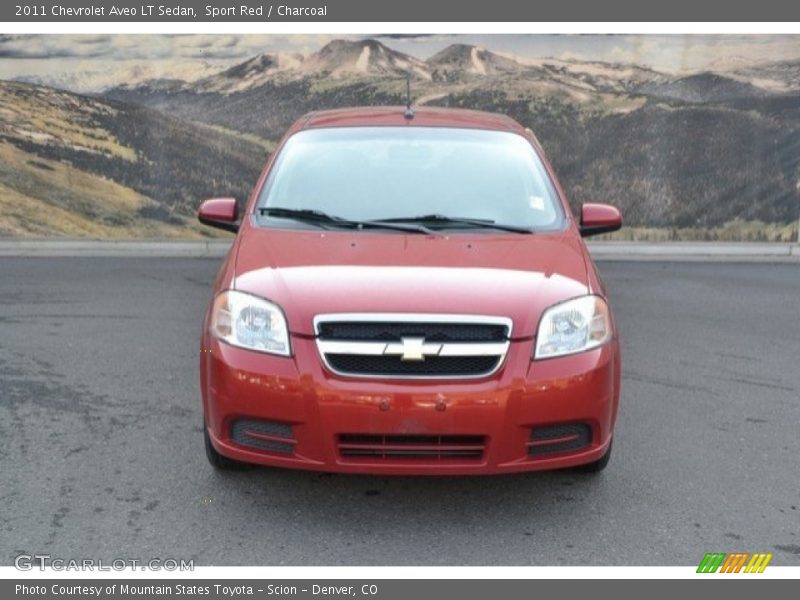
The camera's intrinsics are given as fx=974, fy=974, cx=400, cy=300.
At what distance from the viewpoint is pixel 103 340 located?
23.4 ft

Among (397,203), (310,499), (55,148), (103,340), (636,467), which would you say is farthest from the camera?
(55,148)

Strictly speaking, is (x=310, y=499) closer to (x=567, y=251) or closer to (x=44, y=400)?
(x=567, y=251)

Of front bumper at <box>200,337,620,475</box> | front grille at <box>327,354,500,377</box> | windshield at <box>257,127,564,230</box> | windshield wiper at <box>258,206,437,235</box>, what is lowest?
front bumper at <box>200,337,620,475</box>

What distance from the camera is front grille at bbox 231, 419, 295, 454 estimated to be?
387 centimetres

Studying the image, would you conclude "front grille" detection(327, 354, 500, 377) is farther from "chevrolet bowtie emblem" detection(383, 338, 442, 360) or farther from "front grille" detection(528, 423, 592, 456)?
"front grille" detection(528, 423, 592, 456)

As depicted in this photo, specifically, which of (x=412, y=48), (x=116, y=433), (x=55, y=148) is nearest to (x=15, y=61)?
(x=55, y=148)

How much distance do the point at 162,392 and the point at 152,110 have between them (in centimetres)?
682

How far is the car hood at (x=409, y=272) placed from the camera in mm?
3906

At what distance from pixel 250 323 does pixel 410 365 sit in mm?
→ 693

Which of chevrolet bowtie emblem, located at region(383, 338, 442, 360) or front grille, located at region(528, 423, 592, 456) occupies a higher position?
chevrolet bowtie emblem, located at region(383, 338, 442, 360)

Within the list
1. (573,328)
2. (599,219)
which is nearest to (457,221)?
(599,219)

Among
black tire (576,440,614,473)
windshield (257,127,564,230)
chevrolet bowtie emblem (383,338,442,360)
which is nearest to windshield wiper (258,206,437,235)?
windshield (257,127,564,230)

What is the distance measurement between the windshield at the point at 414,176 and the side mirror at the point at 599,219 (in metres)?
0.28

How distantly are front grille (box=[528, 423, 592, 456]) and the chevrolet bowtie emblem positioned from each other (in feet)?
1.70
